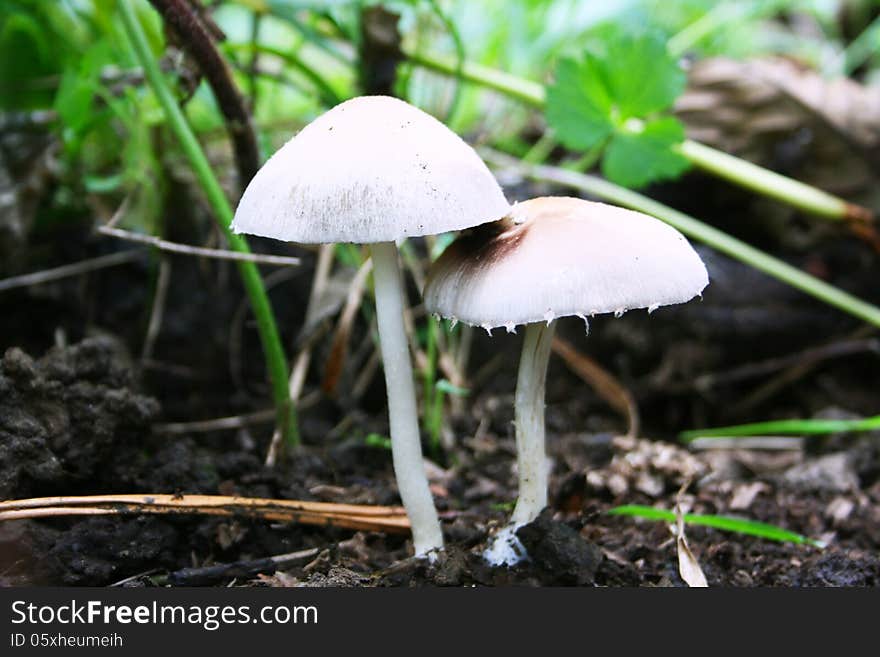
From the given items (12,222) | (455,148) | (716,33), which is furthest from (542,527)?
(716,33)

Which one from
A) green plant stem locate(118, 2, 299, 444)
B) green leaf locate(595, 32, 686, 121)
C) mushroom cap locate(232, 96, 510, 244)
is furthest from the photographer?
green leaf locate(595, 32, 686, 121)

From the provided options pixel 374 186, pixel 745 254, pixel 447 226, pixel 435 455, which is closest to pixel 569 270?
pixel 447 226

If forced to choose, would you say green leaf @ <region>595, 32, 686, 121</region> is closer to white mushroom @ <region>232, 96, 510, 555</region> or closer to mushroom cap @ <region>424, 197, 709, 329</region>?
A: mushroom cap @ <region>424, 197, 709, 329</region>

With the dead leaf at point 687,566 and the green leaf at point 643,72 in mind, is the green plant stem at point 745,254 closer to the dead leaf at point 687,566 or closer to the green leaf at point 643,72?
the green leaf at point 643,72

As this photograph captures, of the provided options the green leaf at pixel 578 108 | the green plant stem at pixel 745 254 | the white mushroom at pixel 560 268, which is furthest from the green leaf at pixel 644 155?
the white mushroom at pixel 560 268

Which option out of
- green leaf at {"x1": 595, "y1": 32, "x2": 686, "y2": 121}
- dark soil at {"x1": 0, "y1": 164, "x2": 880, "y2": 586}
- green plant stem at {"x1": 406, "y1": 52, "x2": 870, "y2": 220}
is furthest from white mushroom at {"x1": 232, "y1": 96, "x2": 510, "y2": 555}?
green plant stem at {"x1": 406, "y1": 52, "x2": 870, "y2": 220}

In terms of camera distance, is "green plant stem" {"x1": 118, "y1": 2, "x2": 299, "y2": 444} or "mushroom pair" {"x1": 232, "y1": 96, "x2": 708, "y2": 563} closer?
"mushroom pair" {"x1": 232, "y1": 96, "x2": 708, "y2": 563}
